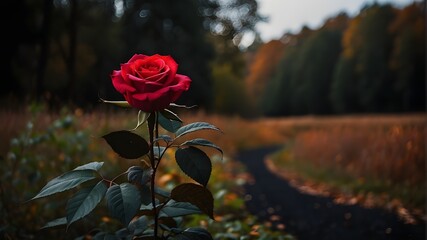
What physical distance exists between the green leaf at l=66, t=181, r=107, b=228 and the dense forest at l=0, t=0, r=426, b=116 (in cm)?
31

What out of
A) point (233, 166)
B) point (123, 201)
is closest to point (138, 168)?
point (123, 201)

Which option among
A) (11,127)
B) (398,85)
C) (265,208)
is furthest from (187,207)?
(398,85)

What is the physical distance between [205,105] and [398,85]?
32.8 ft

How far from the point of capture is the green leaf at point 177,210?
1.27 metres

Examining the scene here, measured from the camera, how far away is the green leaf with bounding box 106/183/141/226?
1.00 m

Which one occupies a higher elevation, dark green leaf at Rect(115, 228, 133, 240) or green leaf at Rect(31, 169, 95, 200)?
green leaf at Rect(31, 169, 95, 200)

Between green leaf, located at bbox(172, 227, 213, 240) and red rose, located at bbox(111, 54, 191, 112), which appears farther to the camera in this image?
green leaf, located at bbox(172, 227, 213, 240)

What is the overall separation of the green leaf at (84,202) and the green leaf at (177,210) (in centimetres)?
28

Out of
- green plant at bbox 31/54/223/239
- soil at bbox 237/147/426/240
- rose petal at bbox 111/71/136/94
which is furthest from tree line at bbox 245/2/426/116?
rose petal at bbox 111/71/136/94

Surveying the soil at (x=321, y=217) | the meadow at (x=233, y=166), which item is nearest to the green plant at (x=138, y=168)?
the meadow at (x=233, y=166)

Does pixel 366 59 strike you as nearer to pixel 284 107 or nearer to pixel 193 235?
pixel 284 107

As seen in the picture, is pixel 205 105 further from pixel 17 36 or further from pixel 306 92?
pixel 306 92

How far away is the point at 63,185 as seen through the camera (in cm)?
110

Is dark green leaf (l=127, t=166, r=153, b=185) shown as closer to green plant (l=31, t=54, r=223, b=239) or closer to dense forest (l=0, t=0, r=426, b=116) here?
green plant (l=31, t=54, r=223, b=239)
